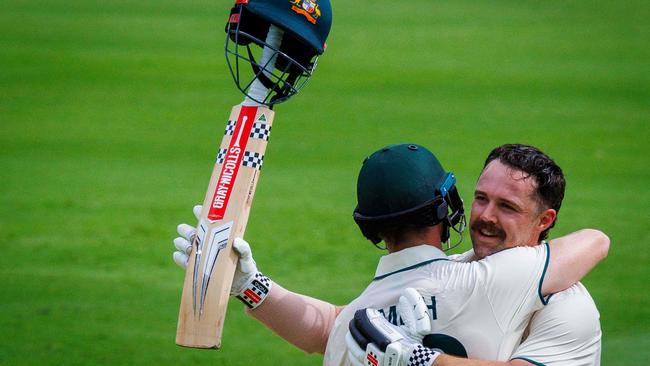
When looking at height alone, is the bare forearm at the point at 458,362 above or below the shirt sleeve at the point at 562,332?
below

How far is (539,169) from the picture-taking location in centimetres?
335

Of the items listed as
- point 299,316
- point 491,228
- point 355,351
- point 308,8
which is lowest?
point 299,316

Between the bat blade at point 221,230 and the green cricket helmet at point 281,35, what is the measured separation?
0.11 meters

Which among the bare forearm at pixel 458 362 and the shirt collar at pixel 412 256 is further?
the shirt collar at pixel 412 256

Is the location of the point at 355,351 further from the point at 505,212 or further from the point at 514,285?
the point at 505,212

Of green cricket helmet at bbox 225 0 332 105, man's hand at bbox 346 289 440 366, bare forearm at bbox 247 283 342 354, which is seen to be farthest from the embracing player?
green cricket helmet at bbox 225 0 332 105

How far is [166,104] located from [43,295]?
460cm

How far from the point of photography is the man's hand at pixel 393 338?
302 cm

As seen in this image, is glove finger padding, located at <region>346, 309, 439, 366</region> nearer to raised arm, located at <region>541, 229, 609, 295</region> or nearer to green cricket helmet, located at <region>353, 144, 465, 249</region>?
green cricket helmet, located at <region>353, 144, 465, 249</region>

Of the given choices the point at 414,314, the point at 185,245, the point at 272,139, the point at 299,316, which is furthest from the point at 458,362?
the point at 272,139

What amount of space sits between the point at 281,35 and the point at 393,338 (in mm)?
1173

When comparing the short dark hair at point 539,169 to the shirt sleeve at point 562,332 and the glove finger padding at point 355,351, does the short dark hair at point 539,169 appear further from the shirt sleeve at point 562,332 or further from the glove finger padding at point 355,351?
the glove finger padding at point 355,351

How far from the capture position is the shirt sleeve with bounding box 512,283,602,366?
3.16 meters

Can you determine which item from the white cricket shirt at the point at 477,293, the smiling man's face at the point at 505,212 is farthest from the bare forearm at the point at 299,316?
the smiling man's face at the point at 505,212
